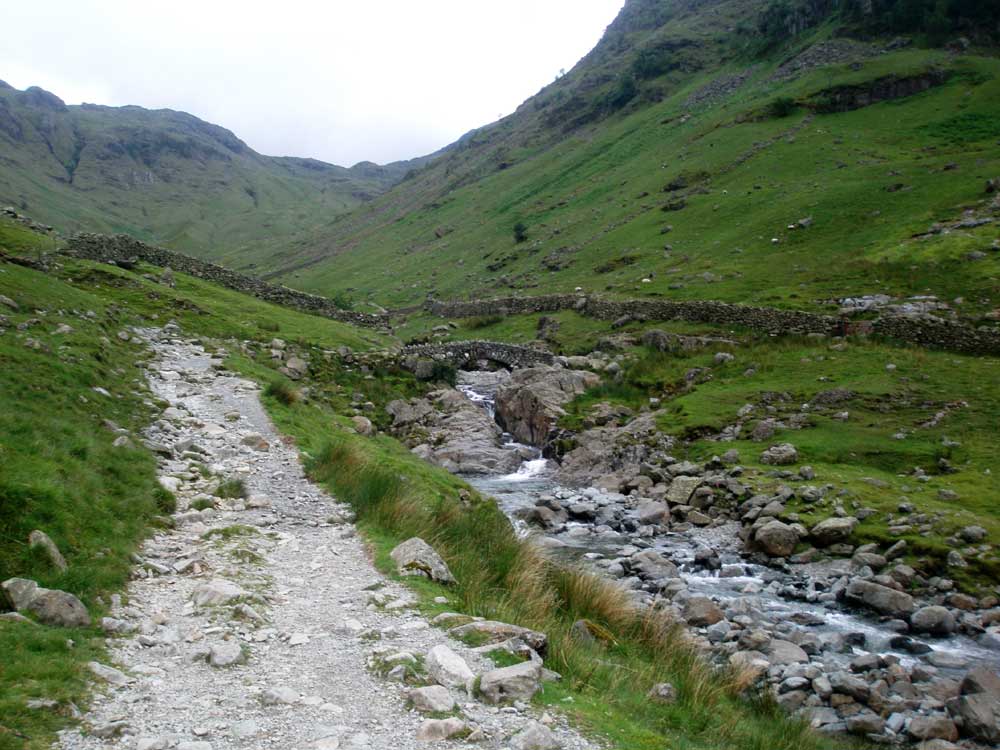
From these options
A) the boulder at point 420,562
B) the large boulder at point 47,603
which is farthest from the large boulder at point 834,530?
the large boulder at point 47,603

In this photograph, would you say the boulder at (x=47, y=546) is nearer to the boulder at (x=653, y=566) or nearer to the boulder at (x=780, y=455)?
the boulder at (x=653, y=566)

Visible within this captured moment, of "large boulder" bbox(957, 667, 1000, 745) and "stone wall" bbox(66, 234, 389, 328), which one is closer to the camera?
"large boulder" bbox(957, 667, 1000, 745)

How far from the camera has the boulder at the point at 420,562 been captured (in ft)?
32.1

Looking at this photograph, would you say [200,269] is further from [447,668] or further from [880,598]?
[447,668]

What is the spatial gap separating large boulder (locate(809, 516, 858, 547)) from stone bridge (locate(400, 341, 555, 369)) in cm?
2512

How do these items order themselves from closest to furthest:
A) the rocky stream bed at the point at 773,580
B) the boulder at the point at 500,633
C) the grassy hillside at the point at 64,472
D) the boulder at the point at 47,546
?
the grassy hillside at the point at 64,472 → the boulder at the point at 47,546 → the boulder at the point at 500,633 → the rocky stream bed at the point at 773,580

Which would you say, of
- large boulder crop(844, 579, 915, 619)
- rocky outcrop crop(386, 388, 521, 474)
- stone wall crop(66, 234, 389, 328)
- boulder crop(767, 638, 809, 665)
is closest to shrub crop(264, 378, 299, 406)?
rocky outcrop crop(386, 388, 521, 474)

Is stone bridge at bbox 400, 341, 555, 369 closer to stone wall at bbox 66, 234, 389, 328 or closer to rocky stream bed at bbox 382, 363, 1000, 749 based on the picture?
stone wall at bbox 66, 234, 389, 328

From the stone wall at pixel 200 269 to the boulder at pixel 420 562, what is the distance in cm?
3299

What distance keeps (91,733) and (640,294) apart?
1759 inches

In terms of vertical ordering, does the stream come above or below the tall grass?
below

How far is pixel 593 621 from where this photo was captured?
9.88 m

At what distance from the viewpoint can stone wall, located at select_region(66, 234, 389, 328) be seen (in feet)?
118

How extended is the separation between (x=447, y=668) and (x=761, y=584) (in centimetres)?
1190
